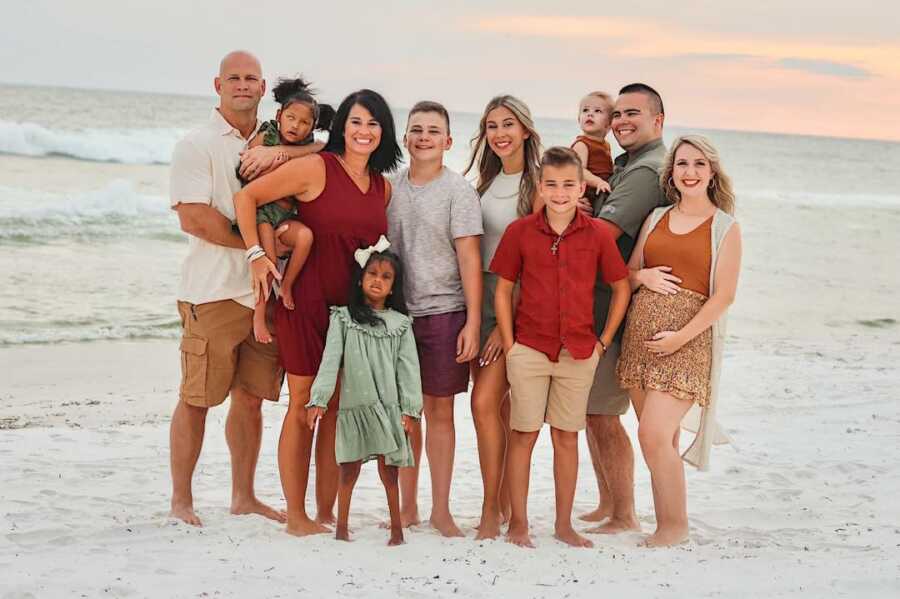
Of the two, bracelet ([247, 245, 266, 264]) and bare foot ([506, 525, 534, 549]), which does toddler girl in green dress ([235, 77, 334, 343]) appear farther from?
bare foot ([506, 525, 534, 549])

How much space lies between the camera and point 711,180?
4.61 metres

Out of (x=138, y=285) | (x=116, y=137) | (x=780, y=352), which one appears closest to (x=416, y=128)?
(x=780, y=352)

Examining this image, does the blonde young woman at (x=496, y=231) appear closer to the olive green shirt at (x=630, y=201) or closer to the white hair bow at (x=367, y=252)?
the olive green shirt at (x=630, y=201)

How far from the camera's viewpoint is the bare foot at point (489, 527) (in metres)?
4.64

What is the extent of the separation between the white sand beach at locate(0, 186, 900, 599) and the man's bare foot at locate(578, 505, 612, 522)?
21 cm

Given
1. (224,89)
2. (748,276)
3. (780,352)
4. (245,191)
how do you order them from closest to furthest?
(245,191), (224,89), (780,352), (748,276)

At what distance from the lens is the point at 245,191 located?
4.37 m

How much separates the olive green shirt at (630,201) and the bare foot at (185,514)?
2198 millimetres

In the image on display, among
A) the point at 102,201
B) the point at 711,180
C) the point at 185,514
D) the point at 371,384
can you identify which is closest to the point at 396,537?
the point at 371,384

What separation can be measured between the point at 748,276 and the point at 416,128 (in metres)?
12.7

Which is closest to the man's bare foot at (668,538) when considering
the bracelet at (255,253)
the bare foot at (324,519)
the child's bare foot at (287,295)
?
the bare foot at (324,519)

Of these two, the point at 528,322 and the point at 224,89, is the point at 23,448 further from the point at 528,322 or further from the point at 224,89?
the point at 528,322

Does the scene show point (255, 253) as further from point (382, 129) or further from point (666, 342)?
point (666, 342)

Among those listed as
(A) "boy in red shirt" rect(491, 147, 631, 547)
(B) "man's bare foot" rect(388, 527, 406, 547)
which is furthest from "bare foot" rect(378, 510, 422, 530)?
(A) "boy in red shirt" rect(491, 147, 631, 547)
